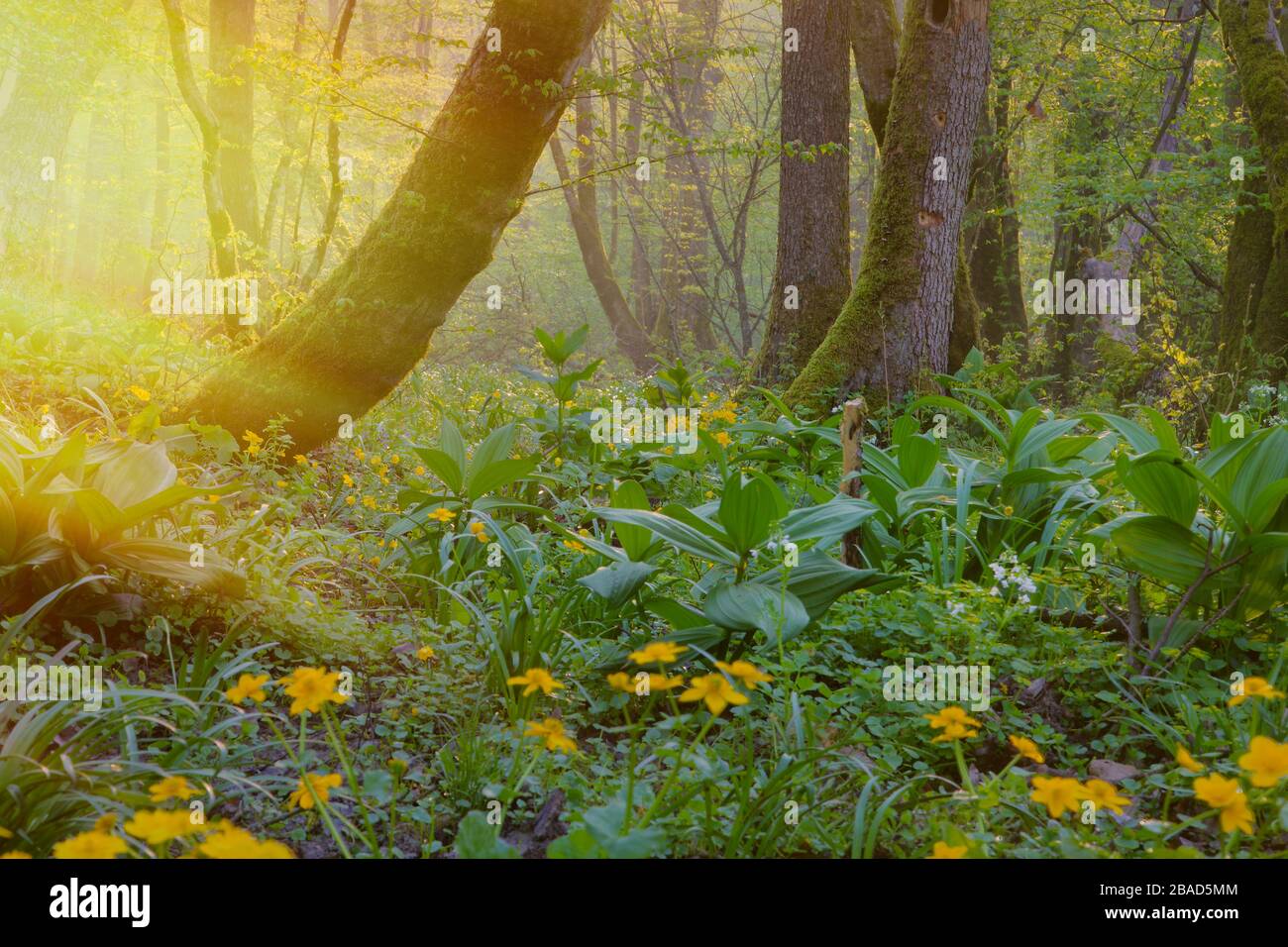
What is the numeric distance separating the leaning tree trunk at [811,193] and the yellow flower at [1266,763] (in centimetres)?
594

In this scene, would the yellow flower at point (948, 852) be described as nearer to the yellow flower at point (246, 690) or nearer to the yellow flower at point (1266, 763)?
the yellow flower at point (1266, 763)

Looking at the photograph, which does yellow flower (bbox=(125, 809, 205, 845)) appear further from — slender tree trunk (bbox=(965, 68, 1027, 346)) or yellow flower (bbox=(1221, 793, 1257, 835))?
slender tree trunk (bbox=(965, 68, 1027, 346))

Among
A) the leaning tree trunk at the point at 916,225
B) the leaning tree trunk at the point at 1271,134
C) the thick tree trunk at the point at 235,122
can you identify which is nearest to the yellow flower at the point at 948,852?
the leaning tree trunk at the point at 916,225

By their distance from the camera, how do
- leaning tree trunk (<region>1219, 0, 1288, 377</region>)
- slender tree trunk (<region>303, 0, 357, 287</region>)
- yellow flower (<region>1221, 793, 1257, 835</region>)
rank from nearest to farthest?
yellow flower (<region>1221, 793, 1257, 835</region>) < slender tree trunk (<region>303, 0, 357, 287</region>) < leaning tree trunk (<region>1219, 0, 1288, 377</region>)

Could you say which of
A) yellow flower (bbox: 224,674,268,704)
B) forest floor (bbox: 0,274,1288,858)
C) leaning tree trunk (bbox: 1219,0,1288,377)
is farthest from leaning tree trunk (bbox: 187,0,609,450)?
leaning tree trunk (bbox: 1219,0,1288,377)

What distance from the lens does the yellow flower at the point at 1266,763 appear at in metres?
1.27

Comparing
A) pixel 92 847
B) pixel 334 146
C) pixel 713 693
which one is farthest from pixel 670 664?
pixel 334 146

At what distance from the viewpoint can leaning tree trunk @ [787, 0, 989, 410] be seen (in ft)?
17.9

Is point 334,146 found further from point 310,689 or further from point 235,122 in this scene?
point 310,689

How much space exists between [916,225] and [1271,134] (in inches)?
109

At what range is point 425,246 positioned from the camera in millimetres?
4090

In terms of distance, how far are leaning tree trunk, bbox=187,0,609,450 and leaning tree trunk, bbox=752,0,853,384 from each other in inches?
135

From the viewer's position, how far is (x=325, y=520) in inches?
152

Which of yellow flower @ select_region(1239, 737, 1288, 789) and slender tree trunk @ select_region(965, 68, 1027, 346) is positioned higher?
slender tree trunk @ select_region(965, 68, 1027, 346)
